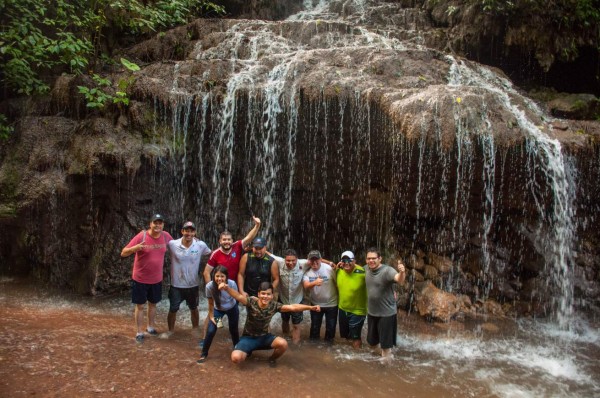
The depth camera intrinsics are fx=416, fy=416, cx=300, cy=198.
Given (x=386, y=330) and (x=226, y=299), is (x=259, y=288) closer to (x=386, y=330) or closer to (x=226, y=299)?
(x=226, y=299)

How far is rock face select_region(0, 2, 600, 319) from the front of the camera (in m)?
8.55

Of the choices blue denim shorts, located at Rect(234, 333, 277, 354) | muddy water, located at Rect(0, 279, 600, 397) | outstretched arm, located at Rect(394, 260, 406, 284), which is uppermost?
outstretched arm, located at Rect(394, 260, 406, 284)

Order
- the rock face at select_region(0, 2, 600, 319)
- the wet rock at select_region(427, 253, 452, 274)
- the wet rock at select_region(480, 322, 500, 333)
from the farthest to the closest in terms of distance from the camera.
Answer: the wet rock at select_region(427, 253, 452, 274) → the rock face at select_region(0, 2, 600, 319) → the wet rock at select_region(480, 322, 500, 333)

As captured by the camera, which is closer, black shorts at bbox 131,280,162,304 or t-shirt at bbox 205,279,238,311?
t-shirt at bbox 205,279,238,311

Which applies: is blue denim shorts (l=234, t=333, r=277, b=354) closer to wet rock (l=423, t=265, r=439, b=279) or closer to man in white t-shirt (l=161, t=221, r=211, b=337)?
man in white t-shirt (l=161, t=221, r=211, b=337)

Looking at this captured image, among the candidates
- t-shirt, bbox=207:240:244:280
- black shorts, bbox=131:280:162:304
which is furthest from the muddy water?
t-shirt, bbox=207:240:244:280

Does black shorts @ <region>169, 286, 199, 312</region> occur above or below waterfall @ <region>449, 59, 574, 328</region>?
below

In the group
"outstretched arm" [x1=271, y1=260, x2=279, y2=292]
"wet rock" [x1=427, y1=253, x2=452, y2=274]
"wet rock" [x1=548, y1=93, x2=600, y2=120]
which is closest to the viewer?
"outstretched arm" [x1=271, y1=260, x2=279, y2=292]

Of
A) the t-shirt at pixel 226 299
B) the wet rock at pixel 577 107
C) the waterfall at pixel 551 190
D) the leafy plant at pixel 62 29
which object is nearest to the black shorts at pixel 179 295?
the t-shirt at pixel 226 299

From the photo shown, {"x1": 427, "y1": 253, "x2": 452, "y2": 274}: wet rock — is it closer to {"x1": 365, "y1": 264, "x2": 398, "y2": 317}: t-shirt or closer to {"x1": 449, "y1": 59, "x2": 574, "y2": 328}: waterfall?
{"x1": 449, "y1": 59, "x2": 574, "y2": 328}: waterfall

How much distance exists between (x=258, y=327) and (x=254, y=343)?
0.73 ft

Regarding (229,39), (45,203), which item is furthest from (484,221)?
(45,203)

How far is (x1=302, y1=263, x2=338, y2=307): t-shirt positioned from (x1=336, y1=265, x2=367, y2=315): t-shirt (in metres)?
0.20

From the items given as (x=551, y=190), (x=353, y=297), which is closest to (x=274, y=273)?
(x=353, y=297)
